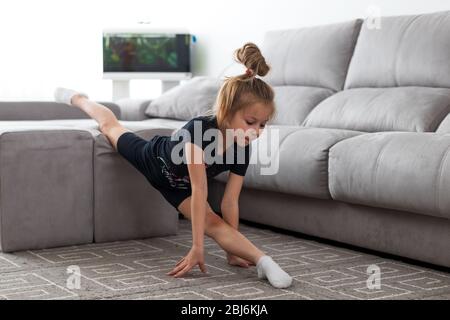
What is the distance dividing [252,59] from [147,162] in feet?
1.76

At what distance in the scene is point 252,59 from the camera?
2.32 metres

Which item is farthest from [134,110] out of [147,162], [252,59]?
[252,59]

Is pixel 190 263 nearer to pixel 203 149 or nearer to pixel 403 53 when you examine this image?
pixel 203 149

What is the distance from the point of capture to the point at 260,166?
2.84 m

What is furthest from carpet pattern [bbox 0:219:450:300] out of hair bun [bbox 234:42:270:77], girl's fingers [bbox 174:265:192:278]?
hair bun [bbox 234:42:270:77]

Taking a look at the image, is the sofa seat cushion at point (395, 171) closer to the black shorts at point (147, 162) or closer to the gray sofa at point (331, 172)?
the gray sofa at point (331, 172)

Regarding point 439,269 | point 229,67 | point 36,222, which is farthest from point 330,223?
point 229,67

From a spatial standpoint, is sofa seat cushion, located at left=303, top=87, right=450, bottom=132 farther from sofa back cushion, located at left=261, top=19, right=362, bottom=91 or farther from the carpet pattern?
the carpet pattern

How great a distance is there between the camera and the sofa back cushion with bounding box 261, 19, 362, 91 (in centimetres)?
345

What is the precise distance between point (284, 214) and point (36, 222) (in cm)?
91

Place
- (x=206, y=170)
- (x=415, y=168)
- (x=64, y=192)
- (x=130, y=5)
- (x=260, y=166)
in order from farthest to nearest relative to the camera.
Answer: (x=130, y=5) < (x=260, y=166) < (x=64, y=192) < (x=206, y=170) < (x=415, y=168)


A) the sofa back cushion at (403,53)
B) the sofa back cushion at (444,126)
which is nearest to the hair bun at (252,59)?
the sofa back cushion at (444,126)
